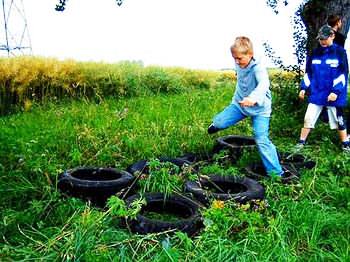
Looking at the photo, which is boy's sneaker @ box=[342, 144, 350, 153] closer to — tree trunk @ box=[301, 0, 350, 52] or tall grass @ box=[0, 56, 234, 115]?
tree trunk @ box=[301, 0, 350, 52]

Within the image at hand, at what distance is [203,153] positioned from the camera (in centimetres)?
652

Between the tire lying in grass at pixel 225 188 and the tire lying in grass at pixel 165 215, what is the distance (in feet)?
0.42

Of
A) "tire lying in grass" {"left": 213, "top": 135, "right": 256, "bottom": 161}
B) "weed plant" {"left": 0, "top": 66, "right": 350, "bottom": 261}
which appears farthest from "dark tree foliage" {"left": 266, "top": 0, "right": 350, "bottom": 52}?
"tire lying in grass" {"left": 213, "top": 135, "right": 256, "bottom": 161}

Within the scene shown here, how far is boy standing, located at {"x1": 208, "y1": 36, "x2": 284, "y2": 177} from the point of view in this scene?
5.07m

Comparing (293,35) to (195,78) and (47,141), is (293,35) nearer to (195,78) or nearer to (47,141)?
(47,141)

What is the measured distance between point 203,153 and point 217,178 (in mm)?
1602

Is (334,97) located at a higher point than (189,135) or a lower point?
higher

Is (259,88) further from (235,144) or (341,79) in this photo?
(341,79)

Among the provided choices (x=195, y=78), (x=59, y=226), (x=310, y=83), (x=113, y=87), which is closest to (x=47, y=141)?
(x=59, y=226)

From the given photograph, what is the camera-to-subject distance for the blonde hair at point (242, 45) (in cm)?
505

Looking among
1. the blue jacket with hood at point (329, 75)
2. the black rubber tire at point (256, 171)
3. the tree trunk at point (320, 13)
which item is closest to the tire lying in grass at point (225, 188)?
the black rubber tire at point (256, 171)

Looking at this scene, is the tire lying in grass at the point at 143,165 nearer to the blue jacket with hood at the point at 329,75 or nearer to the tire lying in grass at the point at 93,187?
the tire lying in grass at the point at 93,187

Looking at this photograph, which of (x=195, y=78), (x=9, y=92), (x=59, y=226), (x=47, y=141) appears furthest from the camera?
(x=195, y=78)

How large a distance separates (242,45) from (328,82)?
2.16 meters
